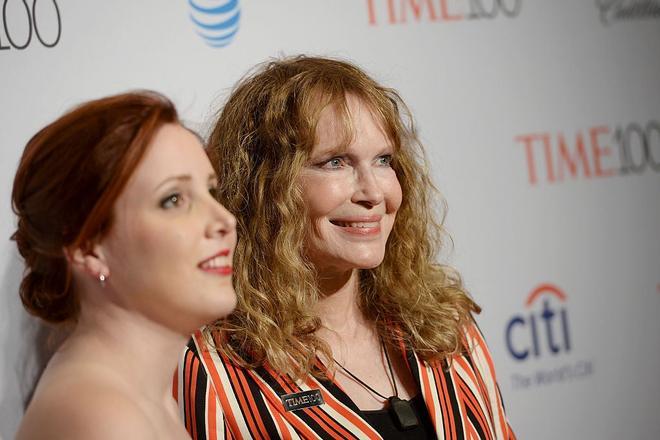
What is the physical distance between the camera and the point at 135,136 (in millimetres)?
1335

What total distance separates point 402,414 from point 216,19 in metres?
1.02

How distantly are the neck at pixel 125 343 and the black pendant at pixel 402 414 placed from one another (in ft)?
2.27

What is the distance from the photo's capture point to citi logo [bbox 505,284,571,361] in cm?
268

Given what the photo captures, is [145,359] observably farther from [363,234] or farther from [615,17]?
[615,17]

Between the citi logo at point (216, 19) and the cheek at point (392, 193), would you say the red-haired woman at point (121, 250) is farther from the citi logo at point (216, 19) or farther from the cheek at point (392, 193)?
the citi logo at point (216, 19)

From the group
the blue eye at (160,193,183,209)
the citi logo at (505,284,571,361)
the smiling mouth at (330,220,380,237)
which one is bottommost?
the citi logo at (505,284,571,361)

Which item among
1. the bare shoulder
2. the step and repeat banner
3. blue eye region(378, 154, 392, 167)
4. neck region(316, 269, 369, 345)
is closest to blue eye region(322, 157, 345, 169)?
blue eye region(378, 154, 392, 167)

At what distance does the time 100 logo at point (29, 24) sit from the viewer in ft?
6.36

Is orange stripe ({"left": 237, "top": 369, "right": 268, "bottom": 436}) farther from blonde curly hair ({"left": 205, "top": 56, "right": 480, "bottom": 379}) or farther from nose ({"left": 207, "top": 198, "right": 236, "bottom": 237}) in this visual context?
nose ({"left": 207, "top": 198, "right": 236, "bottom": 237})

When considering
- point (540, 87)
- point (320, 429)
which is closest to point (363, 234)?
point (320, 429)

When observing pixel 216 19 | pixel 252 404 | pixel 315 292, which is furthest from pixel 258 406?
pixel 216 19

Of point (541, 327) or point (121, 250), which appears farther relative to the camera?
point (541, 327)

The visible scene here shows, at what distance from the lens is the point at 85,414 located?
1.24 metres

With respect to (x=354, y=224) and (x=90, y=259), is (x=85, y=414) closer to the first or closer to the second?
(x=90, y=259)
